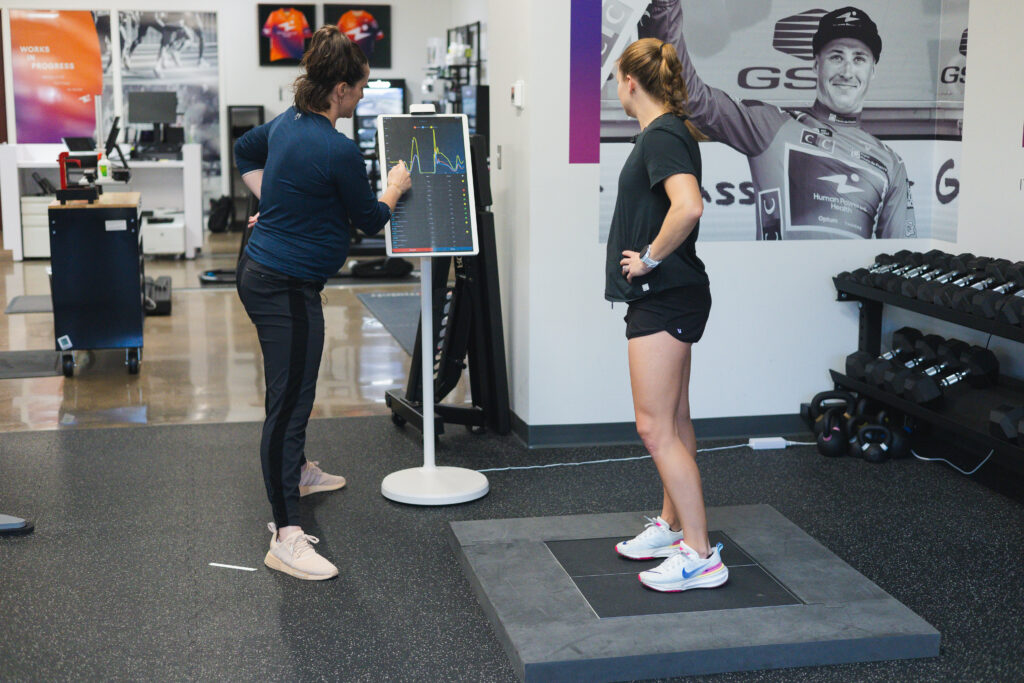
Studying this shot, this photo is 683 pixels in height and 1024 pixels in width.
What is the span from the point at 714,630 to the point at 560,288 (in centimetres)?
201

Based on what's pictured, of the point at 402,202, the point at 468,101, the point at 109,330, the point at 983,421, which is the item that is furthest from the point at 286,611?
the point at 468,101

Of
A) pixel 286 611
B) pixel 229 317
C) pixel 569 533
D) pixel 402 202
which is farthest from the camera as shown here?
pixel 229 317

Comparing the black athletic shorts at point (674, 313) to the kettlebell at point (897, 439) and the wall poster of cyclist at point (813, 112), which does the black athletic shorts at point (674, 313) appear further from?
the kettlebell at point (897, 439)

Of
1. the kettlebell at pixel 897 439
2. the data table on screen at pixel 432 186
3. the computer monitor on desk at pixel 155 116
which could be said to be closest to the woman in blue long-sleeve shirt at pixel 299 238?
the data table on screen at pixel 432 186

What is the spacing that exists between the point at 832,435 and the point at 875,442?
0.17 metres

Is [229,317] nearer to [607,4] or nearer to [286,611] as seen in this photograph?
[607,4]

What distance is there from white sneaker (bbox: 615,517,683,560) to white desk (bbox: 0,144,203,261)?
8.01 m

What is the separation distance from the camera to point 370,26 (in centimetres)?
1313

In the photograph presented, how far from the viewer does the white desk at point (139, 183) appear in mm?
9969

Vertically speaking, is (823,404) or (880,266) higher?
(880,266)

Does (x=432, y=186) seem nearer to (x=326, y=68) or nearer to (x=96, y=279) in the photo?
(x=326, y=68)

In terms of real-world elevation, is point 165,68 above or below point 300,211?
above

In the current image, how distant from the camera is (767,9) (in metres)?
4.51

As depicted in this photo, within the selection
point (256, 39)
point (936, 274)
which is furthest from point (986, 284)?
point (256, 39)
